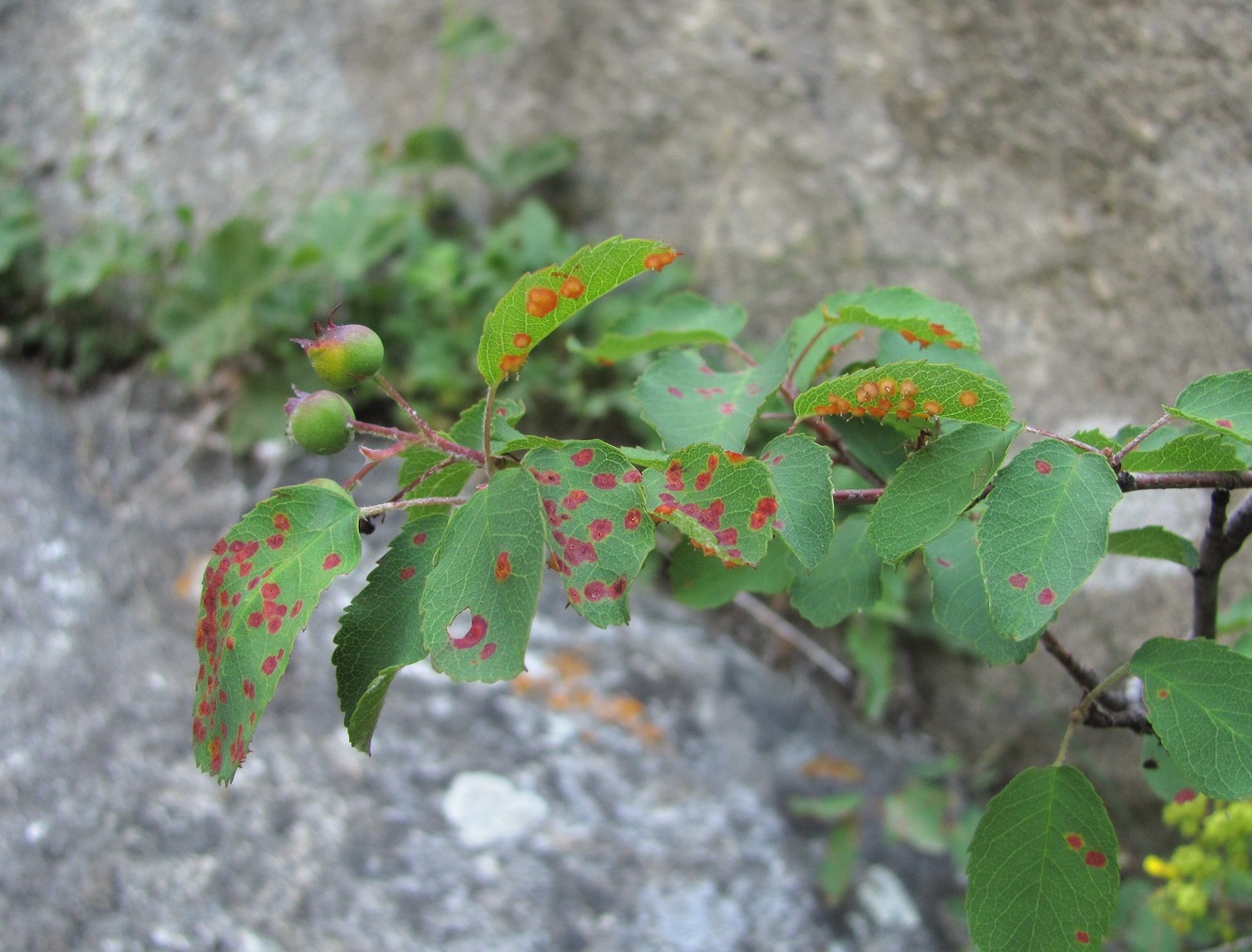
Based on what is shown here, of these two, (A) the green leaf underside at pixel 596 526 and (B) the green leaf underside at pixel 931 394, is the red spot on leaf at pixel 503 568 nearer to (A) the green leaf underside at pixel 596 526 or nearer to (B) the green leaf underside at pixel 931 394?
(A) the green leaf underside at pixel 596 526

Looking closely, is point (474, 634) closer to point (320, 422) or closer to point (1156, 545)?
point (320, 422)

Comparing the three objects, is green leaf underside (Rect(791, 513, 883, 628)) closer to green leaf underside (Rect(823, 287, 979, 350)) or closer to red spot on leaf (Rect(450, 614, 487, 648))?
green leaf underside (Rect(823, 287, 979, 350))

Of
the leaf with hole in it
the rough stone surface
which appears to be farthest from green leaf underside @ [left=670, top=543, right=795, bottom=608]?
the rough stone surface

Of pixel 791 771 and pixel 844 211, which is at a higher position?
pixel 844 211

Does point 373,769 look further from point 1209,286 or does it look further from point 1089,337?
point 1209,286

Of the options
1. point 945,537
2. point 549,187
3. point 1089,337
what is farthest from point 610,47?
point 945,537

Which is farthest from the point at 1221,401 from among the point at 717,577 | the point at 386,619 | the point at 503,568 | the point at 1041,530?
the point at 386,619

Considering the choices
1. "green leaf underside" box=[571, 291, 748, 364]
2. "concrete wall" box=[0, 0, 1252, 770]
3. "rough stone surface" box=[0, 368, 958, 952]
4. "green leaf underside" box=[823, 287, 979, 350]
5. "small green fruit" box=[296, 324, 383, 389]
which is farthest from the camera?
"concrete wall" box=[0, 0, 1252, 770]

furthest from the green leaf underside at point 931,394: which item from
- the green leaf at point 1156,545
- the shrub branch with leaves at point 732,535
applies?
the green leaf at point 1156,545
